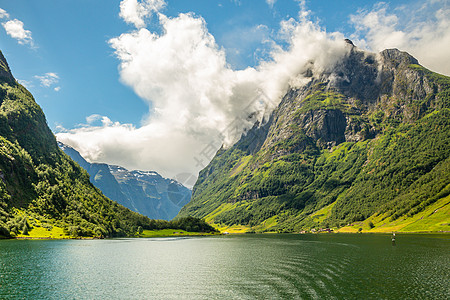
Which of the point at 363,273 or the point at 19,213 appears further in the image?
the point at 19,213

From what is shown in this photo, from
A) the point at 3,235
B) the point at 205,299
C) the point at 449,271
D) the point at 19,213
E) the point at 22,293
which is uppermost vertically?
the point at 19,213

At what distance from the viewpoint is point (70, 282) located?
198 ft

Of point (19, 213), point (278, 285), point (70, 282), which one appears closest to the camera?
point (278, 285)

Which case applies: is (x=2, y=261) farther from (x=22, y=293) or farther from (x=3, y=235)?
(x=3, y=235)

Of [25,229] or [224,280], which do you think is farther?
[25,229]

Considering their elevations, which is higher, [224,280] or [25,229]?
[25,229]

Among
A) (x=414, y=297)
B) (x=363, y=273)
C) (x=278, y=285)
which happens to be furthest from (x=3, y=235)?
(x=414, y=297)

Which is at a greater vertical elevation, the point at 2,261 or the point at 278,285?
the point at 2,261

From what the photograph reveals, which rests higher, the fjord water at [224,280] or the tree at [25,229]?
the tree at [25,229]

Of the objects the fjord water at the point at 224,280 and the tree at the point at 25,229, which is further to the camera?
the tree at the point at 25,229

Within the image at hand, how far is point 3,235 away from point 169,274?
5511 inches

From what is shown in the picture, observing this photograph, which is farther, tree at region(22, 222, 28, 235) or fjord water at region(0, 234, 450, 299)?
tree at region(22, 222, 28, 235)

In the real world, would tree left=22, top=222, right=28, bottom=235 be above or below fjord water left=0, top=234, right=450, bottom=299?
above

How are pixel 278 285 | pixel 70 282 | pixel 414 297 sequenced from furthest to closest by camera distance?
pixel 70 282, pixel 278 285, pixel 414 297
